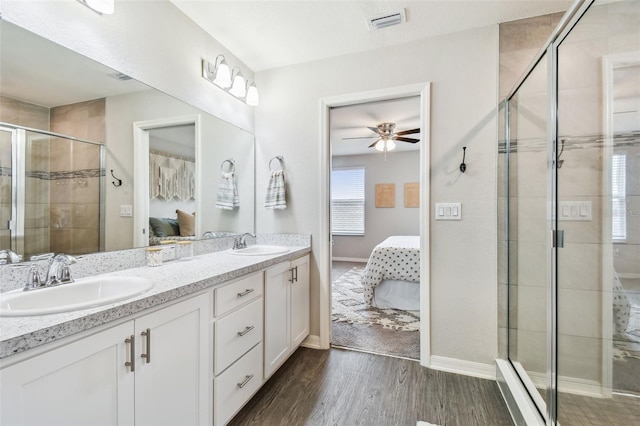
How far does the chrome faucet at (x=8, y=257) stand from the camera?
3.60ft

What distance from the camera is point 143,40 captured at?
1.66 metres

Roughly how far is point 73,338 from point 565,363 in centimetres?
198

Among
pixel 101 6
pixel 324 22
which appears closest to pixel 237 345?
pixel 101 6

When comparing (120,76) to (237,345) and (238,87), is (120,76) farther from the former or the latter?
(237,345)

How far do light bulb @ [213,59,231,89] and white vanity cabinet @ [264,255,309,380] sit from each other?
1439mm

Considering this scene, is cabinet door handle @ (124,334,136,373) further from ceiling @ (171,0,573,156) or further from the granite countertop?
ceiling @ (171,0,573,156)

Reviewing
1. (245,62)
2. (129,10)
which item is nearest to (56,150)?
(129,10)

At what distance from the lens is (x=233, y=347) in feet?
4.94

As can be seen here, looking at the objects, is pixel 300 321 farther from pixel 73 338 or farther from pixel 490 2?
pixel 490 2

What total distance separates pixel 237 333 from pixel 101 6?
173cm

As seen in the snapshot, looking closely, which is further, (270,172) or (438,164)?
(270,172)

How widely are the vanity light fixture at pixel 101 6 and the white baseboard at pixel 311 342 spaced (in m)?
2.49

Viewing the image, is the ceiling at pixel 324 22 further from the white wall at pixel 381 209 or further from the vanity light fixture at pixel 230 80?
the white wall at pixel 381 209

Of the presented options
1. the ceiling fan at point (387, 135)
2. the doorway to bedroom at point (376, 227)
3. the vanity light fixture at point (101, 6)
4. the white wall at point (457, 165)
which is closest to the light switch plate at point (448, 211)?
the white wall at point (457, 165)
